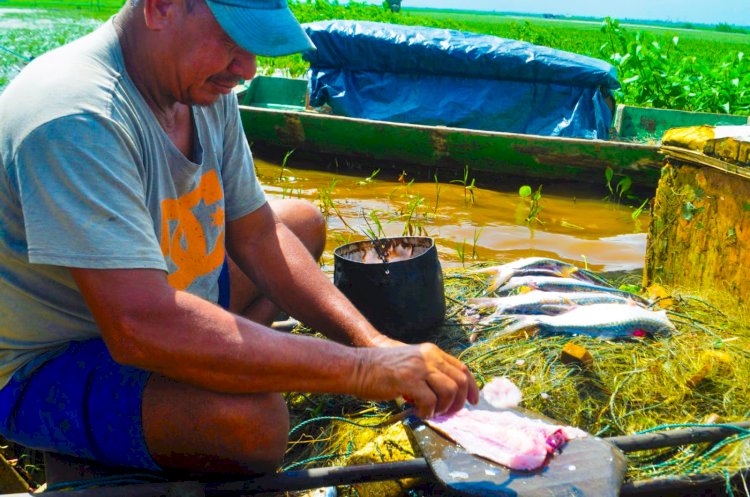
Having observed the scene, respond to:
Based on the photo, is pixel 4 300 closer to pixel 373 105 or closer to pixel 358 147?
pixel 358 147

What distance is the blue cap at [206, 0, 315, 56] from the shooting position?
1.75m

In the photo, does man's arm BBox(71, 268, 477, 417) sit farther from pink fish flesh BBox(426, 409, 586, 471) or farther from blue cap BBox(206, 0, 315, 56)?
blue cap BBox(206, 0, 315, 56)

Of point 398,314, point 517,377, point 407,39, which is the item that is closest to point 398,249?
point 398,314

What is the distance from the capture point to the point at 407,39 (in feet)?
25.6

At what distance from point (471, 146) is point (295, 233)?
4185 mm

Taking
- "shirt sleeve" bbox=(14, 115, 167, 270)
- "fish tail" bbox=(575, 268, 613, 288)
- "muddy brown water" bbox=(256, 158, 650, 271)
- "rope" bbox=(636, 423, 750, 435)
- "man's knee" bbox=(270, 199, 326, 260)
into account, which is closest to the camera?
"shirt sleeve" bbox=(14, 115, 167, 270)

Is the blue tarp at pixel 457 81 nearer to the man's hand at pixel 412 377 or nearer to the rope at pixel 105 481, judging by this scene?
the man's hand at pixel 412 377

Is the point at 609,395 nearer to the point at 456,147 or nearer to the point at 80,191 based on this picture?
the point at 80,191

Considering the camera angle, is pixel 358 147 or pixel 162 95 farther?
pixel 358 147

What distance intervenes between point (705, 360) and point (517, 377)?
676mm

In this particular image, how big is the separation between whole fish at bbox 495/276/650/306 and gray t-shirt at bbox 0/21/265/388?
5.65 ft

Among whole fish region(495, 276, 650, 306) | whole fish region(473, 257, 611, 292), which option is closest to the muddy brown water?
whole fish region(473, 257, 611, 292)

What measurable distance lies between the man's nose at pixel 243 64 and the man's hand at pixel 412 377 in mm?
764

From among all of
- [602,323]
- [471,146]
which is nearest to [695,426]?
[602,323]
